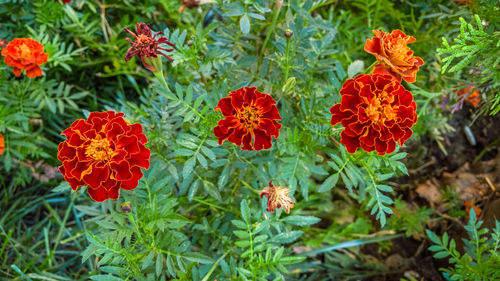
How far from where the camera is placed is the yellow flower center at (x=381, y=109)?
0.94m

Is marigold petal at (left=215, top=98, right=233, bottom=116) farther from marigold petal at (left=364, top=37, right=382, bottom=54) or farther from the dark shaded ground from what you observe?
the dark shaded ground

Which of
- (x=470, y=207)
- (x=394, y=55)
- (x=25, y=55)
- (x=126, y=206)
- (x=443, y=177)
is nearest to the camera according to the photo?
(x=394, y=55)

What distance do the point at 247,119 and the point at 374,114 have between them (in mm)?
320

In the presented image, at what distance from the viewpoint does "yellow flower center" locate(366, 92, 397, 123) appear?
0.94 metres

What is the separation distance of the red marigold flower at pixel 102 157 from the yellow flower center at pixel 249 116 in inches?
10.2

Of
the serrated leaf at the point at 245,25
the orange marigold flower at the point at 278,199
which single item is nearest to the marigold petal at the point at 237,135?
the orange marigold flower at the point at 278,199

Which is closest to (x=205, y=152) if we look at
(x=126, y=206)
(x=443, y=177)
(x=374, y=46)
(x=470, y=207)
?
(x=126, y=206)

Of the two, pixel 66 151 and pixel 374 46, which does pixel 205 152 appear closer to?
pixel 66 151

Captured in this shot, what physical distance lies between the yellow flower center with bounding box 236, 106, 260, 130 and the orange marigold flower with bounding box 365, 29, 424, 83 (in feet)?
1.21

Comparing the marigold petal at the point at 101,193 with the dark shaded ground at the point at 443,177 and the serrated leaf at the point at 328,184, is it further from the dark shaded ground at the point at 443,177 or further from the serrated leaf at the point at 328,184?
the dark shaded ground at the point at 443,177

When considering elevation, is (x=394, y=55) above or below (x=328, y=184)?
above

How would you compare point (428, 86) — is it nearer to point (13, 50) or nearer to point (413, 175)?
point (413, 175)

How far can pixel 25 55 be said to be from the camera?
4.84ft

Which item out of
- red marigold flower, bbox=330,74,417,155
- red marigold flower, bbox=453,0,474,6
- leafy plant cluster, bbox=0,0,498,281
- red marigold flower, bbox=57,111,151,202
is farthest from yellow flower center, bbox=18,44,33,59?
red marigold flower, bbox=453,0,474,6
